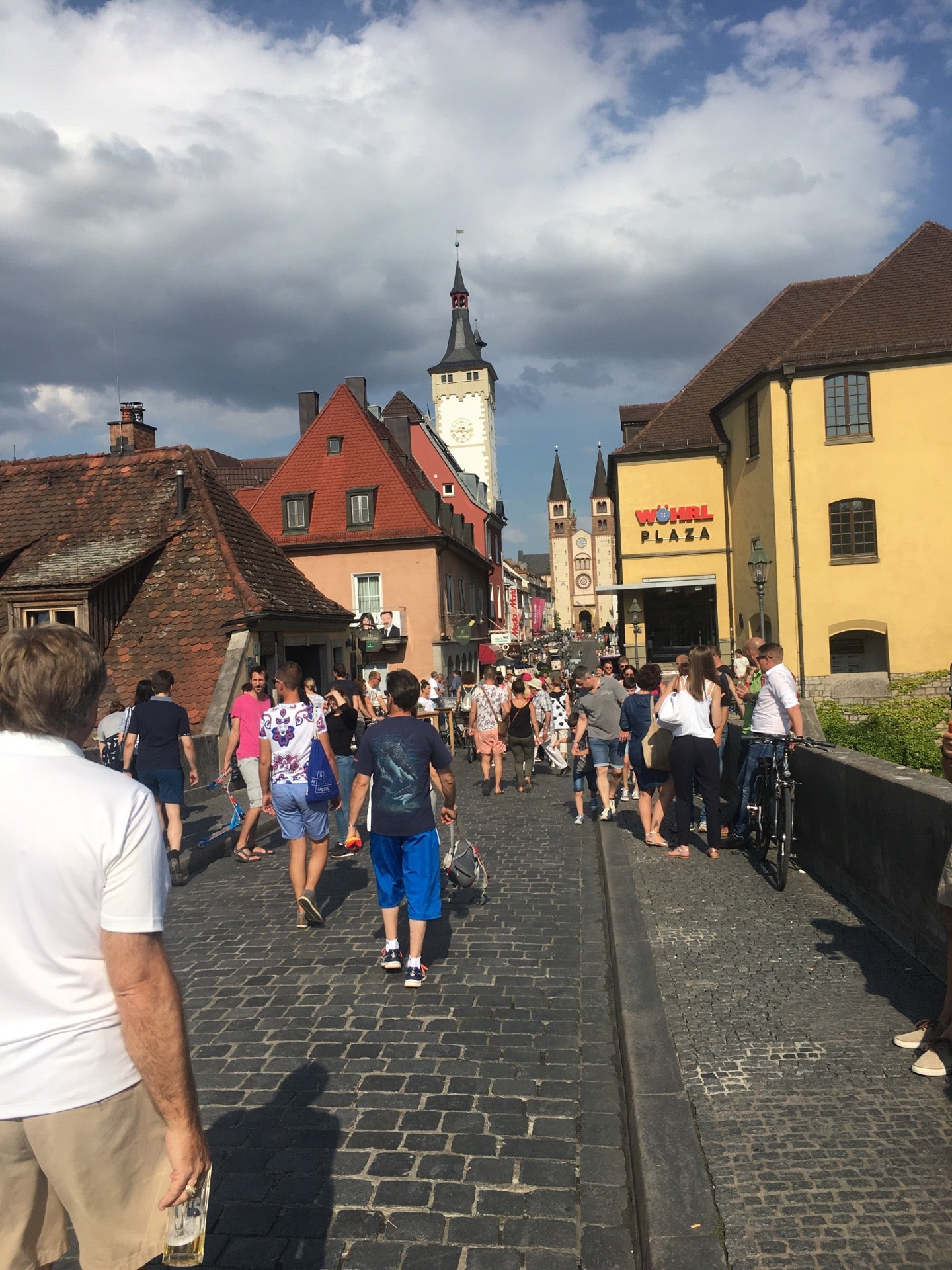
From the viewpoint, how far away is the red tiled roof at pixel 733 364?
3531 centimetres

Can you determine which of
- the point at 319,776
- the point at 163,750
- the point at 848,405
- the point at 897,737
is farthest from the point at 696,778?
the point at 848,405

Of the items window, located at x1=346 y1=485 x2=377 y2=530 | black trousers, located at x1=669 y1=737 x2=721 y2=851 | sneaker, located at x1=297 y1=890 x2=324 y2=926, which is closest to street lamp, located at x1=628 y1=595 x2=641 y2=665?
window, located at x1=346 y1=485 x2=377 y2=530

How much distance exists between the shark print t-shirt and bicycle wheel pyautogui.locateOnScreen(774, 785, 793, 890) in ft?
9.97

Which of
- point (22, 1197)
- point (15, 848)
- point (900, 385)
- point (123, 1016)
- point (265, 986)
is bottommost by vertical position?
point (265, 986)

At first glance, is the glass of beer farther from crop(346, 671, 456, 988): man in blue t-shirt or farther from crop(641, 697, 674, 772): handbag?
crop(641, 697, 674, 772): handbag

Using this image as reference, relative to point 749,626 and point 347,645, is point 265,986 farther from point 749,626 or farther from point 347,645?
point 749,626

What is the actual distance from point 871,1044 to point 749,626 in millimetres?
28577

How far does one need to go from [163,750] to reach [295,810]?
2.29 m

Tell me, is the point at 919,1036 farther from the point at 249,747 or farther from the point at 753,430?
the point at 753,430

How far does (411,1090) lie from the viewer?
175 inches

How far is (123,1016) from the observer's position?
2125mm

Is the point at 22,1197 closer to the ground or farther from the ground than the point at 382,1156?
farther from the ground

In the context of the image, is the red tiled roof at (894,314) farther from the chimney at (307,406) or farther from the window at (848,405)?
the chimney at (307,406)

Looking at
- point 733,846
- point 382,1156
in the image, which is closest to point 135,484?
point 733,846
